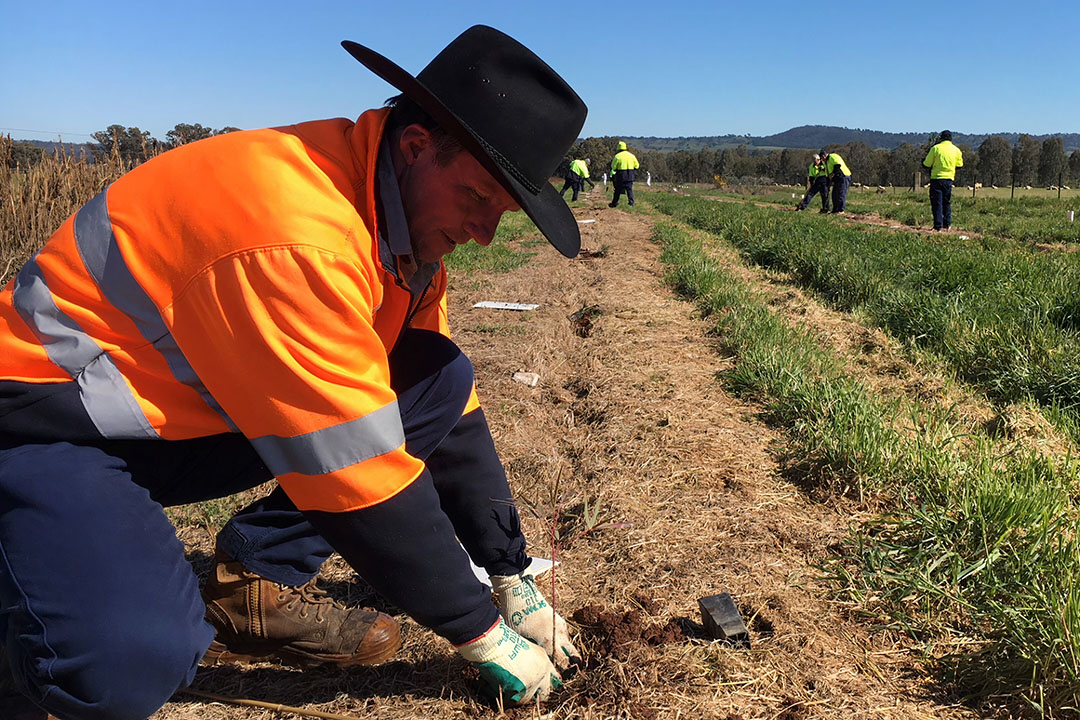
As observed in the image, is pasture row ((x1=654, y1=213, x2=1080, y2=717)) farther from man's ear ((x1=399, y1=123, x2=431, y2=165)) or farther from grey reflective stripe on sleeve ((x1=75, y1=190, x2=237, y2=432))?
grey reflective stripe on sleeve ((x1=75, y1=190, x2=237, y2=432))

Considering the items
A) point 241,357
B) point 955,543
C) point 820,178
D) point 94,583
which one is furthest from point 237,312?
point 820,178

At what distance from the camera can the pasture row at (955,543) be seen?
183cm

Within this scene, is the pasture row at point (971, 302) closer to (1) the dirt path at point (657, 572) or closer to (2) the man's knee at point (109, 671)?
(1) the dirt path at point (657, 572)

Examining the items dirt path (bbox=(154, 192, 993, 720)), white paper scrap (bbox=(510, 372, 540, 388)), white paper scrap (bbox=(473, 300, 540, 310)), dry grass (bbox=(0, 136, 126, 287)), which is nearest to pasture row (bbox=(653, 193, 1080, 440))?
dirt path (bbox=(154, 192, 993, 720))

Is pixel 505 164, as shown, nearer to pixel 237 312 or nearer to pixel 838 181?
pixel 237 312

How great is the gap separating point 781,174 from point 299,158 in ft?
239

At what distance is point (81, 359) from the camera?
5.14 ft

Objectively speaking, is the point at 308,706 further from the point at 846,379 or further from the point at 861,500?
the point at 846,379

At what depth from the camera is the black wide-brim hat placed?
1498 millimetres

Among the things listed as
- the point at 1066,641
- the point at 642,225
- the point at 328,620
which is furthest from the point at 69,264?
the point at 642,225

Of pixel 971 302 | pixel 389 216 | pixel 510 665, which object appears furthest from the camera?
pixel 971 302

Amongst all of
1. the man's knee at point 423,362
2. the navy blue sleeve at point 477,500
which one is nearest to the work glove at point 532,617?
the navy blue sleeve at point 477,500

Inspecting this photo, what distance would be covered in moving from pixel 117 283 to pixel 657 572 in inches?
67.5

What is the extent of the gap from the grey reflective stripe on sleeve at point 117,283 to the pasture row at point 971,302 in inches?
140
